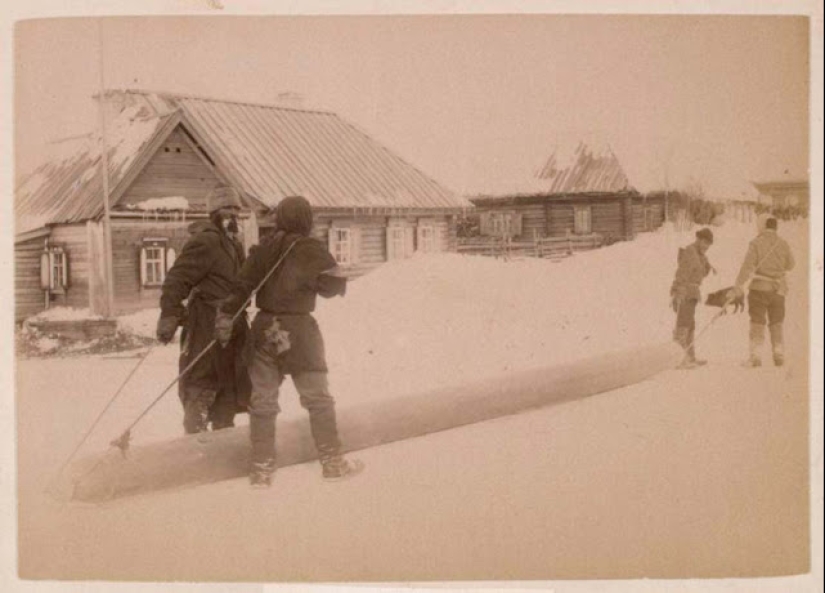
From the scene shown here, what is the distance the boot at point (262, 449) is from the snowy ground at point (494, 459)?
0.04m

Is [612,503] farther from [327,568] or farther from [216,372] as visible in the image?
[216,372]

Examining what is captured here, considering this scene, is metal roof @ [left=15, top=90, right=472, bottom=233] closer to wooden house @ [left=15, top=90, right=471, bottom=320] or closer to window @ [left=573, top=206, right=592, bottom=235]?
wooden house @ [left=15, top=90, right=471, bottom=320]

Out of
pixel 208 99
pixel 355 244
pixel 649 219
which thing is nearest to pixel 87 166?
pixel 208 99

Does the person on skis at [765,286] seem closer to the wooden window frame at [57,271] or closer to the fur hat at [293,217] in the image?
the fur hat at [293,217]

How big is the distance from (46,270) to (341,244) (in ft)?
2.48

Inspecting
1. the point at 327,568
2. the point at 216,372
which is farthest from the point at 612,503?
the point at 216,372

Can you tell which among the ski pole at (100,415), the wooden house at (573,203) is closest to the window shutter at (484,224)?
the wooden house at (573,203)

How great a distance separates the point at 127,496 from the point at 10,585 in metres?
0.47

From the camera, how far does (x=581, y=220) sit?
224 centimetres

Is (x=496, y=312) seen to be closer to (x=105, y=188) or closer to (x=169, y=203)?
(x=169, y=203)

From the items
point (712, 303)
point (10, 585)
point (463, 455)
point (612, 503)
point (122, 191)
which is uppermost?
point (122, 191)

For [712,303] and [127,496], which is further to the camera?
[712,303]

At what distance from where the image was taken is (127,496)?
6.80ft

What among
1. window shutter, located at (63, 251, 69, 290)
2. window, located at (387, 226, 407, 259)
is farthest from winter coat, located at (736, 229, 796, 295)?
window shutter, located at (63, 251, 69, 290)
